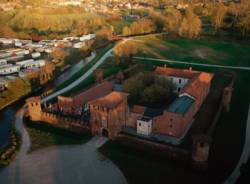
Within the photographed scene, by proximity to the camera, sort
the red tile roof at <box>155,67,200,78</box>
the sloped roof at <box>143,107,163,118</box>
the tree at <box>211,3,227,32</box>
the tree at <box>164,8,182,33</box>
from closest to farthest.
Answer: the sloped roof at <box>143,107,163,118</box> → the red tile roof at <box>155,67,200,78</box> → the tree at <box>211,3,227,32</box> → the tree at <box>164,8,182,33</box>

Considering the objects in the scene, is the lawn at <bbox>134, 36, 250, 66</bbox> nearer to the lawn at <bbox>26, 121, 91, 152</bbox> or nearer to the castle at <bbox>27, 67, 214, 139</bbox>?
the castle at <bbox>27, 67, 214, 139</bbox>

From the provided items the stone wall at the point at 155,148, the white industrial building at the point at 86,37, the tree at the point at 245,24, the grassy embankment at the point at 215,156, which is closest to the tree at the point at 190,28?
the tree at the point at 245,24

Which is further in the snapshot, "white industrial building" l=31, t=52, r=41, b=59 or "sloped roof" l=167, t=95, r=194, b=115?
"white industrial building" l=31, t=52, r=41, b=59

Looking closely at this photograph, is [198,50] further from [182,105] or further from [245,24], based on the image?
[182,105]

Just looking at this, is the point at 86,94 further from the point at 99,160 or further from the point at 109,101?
the point at 99,160

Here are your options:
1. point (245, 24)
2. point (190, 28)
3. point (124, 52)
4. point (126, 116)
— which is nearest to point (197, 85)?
point (126, 116)

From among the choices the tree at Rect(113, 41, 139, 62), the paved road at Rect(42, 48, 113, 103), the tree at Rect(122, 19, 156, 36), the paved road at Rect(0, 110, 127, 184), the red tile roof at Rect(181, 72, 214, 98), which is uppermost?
the tree at Rect(122, 19, 156, 36)

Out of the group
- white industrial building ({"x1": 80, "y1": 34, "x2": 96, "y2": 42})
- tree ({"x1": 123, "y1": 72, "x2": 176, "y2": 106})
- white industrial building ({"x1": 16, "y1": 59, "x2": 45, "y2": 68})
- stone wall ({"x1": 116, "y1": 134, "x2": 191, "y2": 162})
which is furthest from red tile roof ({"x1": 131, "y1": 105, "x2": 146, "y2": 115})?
white industrial building ({"x1": 80, "y1": 34, "x2": 96, "y2": 42})
